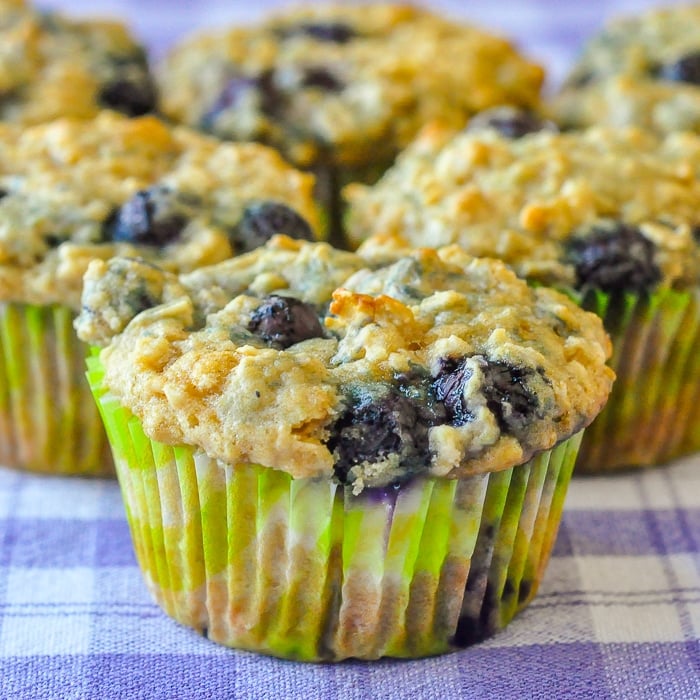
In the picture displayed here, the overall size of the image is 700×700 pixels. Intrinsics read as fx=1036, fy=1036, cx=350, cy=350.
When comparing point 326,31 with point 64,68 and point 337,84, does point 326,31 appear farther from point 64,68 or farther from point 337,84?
point 64,68

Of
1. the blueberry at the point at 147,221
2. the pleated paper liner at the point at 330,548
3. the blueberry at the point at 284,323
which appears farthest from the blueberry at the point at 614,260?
the blueberry at the point at 147,221

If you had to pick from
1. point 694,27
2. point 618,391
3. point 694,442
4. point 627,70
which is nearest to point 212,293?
point 618,391

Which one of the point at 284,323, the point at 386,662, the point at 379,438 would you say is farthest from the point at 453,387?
the point at 386,662

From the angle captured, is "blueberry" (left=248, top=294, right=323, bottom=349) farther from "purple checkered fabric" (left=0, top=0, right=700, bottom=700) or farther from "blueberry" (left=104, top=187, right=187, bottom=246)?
"purple checkered fabric" (left=0, top=0, right=700, bottom=700)

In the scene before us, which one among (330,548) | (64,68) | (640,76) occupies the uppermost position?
(640,76)

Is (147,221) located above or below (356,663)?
above

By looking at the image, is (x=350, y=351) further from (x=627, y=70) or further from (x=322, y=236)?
(x=627, y=70)
